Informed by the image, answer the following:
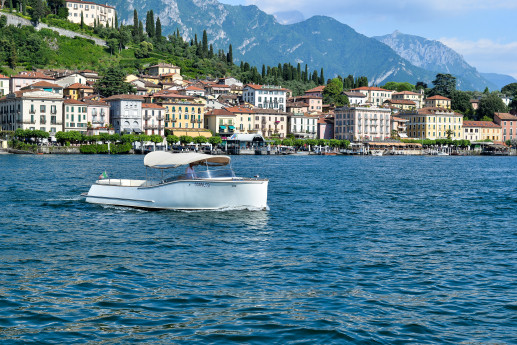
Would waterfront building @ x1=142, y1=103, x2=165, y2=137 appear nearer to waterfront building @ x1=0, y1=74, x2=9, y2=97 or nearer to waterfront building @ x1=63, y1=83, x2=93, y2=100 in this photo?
waterfront building @ x1=63, y1=83, x2=93, y2=100

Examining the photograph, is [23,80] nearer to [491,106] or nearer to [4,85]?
[4,85]

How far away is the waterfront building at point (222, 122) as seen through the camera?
147375 mm

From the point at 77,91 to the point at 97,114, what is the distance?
1486cm

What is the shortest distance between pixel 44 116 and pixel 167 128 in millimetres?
28638

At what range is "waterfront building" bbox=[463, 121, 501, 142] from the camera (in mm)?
183750

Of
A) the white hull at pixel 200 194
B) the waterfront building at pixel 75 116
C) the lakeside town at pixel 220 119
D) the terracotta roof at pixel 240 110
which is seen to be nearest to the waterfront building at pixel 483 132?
the lakeside town at pixel 220 119

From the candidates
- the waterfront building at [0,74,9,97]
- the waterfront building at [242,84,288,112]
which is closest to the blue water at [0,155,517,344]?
the waterfront building at [0,74,9,97]

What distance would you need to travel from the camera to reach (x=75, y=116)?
415ft

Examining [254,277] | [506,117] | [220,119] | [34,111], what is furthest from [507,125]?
[254,277]

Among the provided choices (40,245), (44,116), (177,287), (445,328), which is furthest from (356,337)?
(44,116)

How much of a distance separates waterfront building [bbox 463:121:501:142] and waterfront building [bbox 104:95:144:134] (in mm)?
100189

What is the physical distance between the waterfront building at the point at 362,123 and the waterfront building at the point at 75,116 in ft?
236

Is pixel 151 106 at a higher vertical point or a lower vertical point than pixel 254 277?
higher

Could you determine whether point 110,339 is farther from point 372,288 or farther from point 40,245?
point 40,245
